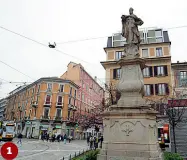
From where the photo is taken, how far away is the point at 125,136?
6.77 m

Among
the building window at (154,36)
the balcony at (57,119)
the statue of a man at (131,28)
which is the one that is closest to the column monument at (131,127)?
the statue of a man at (131,28)

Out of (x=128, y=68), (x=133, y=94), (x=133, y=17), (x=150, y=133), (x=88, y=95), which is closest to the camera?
(x=150, y=133)

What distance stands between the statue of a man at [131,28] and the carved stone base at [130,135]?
313 centimetres

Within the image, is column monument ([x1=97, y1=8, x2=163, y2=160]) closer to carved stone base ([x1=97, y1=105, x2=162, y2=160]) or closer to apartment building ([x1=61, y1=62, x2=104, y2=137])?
carved stone base ([x1=97, y1=105, x2=162, y2=160])

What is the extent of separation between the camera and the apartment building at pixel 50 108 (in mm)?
47000

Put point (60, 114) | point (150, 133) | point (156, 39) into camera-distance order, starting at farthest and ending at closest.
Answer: point (60, 114) < point (156, 39) < point (150, 133)

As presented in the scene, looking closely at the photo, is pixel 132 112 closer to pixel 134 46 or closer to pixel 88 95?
pixel 134 46

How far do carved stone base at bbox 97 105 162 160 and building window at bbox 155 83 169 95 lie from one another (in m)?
23.7

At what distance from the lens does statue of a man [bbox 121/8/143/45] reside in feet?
27.7

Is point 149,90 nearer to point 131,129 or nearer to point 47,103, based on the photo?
point 131,129

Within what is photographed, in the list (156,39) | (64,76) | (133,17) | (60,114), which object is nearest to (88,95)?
→ (64,76)

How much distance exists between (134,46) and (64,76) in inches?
1967

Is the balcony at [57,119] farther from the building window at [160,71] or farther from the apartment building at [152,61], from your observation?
the building window at [160,71]

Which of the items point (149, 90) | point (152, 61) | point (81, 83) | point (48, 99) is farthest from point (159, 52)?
point (81, 83)
